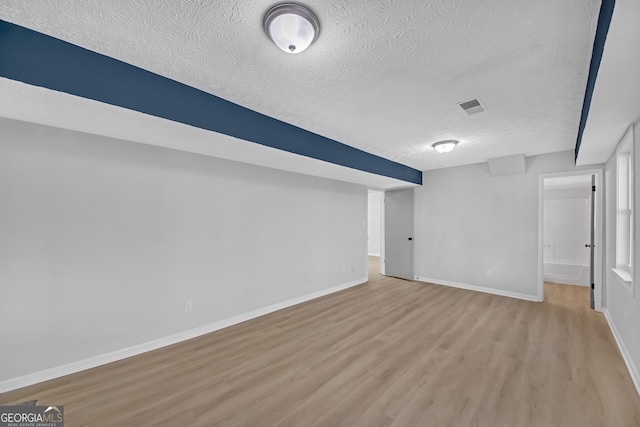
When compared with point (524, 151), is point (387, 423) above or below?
below

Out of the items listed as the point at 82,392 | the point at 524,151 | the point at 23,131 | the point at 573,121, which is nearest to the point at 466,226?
the point at 524,151

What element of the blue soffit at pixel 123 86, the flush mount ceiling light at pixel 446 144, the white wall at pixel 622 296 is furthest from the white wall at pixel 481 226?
the blue soffit at pixel 123 86

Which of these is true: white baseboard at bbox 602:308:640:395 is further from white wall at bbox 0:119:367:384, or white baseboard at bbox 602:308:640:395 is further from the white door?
white wall at bbox 0:119:367:384

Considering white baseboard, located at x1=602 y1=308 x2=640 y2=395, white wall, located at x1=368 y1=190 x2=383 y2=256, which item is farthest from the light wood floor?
white wall, located at x1=368 y1=190 x2=383 y2=256

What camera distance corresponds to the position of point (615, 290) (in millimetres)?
3154

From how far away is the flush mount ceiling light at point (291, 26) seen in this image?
138 cm

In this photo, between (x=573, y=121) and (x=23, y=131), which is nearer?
(x=23, y=131)

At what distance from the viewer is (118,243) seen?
259 centimetres

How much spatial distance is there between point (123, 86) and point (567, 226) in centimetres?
874

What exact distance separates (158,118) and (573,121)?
14.0 ft

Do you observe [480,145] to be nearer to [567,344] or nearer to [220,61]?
[567,344]

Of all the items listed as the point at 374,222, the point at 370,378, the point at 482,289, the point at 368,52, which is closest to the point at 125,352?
the point at 370,378

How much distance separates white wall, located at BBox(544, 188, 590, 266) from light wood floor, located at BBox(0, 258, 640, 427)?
131 inches

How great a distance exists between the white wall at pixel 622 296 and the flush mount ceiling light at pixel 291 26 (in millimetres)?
2941
